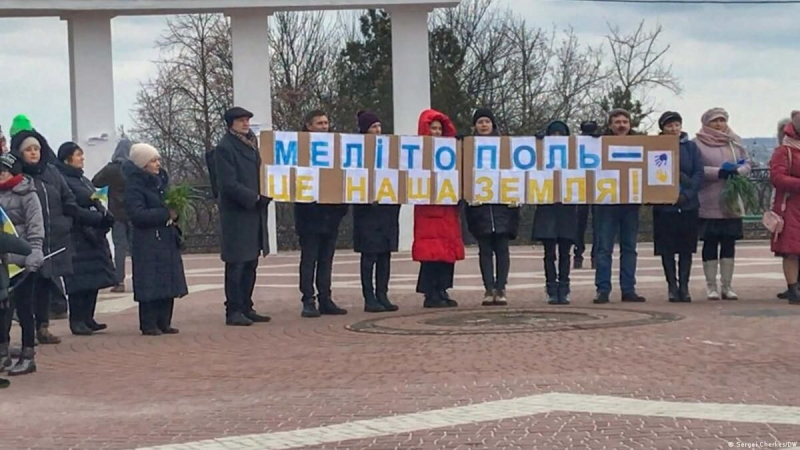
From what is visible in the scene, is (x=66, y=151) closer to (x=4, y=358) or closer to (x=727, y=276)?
(x=4, y=358)

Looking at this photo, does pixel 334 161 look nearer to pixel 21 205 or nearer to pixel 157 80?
pixel 21 205

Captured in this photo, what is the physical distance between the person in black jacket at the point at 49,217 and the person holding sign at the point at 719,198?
6.41m

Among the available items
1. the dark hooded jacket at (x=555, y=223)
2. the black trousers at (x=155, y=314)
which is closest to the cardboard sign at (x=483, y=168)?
the dark hooded jacket at (x=555, y=223)

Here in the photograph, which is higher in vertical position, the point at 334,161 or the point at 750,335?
the point at 334,161

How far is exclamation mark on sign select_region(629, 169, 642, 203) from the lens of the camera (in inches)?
580

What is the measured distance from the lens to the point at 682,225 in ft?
47.4

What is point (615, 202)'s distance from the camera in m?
14.8

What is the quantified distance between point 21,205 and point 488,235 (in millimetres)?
5311

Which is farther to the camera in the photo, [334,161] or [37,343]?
[334,161]

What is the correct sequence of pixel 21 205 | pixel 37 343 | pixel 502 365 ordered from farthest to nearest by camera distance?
1. pixel 37 343
2. pixel 21 205
3. pixel 502 365

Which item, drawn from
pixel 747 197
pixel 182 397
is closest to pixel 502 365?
pixel 182 397

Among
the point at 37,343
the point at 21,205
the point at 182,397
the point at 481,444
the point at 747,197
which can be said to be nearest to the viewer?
the point at 481,444

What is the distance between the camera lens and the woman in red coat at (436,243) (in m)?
14.6

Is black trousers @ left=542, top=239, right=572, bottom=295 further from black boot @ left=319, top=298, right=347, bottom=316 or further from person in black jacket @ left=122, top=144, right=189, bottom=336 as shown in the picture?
person in black jacket @ left=122, top=144, right=189, bottom=336
